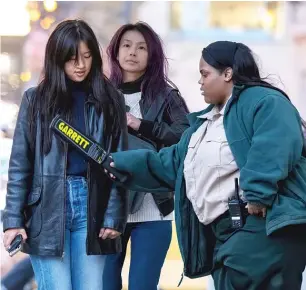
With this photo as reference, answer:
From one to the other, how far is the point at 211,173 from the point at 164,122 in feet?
3.67

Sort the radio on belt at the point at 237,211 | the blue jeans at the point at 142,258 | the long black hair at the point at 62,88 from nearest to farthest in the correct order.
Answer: the radio on belt at the point at 237,211
the long black hair at the point at 62,88
the blue jeans at the point at 142,258

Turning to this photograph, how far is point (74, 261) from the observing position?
3.94m

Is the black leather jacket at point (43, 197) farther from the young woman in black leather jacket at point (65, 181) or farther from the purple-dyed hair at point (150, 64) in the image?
the purple-dyed hair at point (150, 64)

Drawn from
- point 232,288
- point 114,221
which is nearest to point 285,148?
point 232,288

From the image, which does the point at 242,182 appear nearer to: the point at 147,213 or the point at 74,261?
the point at 74,261

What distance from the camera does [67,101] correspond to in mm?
3955

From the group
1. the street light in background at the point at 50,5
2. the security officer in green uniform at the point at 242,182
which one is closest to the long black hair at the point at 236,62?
the security officer in green uniform at the point at 242,182

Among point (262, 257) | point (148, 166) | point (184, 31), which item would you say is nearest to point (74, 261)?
point (148, 166)

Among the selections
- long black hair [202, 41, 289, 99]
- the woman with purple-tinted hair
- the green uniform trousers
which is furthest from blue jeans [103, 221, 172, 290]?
long black hair [202, 41, 289, 99]

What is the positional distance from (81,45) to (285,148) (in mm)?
1126

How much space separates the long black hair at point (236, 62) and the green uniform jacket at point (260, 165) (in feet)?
0.24

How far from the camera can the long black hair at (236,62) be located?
→ 357 cm

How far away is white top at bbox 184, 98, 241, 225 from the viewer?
11.4ft

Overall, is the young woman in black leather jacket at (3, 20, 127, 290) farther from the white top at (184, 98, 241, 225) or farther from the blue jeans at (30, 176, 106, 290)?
the white top at (184, 98, 241, 225)
